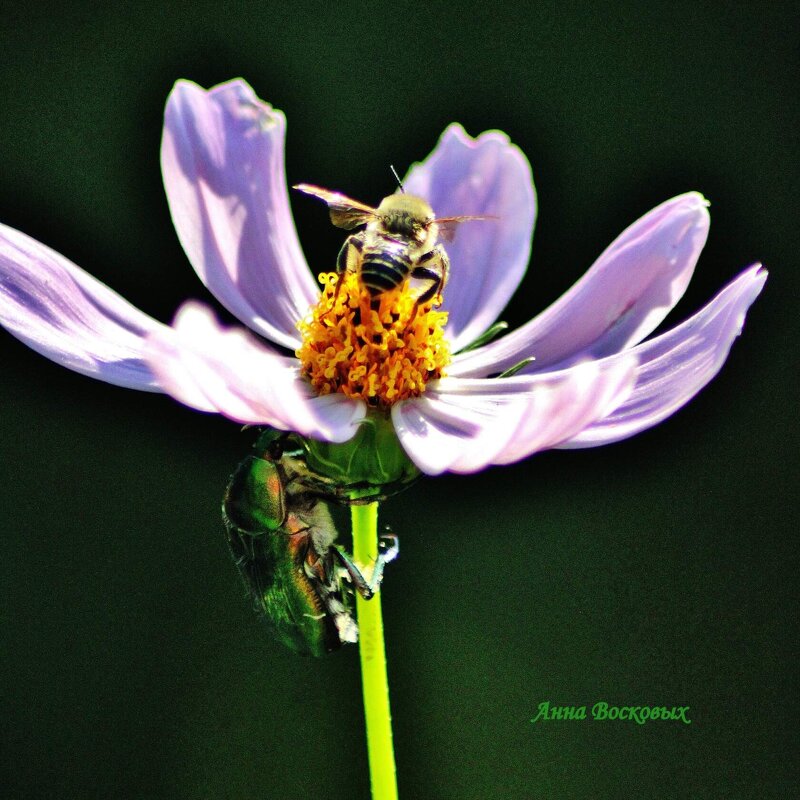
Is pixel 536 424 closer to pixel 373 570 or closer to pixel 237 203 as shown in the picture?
pixel 373 570

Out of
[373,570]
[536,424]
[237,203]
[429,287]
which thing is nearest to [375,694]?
[373,570]

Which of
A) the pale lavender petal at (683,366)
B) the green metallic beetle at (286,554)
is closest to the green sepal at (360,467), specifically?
the green metallic beetle at (286,554)

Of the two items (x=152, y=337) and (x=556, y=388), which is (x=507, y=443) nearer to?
(x=556, y=388)

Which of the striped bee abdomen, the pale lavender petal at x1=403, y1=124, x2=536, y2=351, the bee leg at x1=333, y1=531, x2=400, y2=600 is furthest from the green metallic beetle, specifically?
the pale lavender petal at x1=403, y1=124, x2=536, y2=351

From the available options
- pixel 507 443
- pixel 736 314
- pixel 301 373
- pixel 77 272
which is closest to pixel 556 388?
pixel 507 443

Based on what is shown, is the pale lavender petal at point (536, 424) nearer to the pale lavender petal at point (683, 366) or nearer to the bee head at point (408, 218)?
the pale lavender petal at point (683, 366)

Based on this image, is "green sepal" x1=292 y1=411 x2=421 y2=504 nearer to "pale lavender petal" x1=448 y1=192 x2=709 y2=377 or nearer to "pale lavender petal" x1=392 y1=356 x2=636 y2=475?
"pale lavender petal" x1=392 y1=356 x2=636 y2=475
